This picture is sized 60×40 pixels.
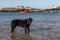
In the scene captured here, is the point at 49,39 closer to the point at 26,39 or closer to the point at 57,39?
the point at 57,39

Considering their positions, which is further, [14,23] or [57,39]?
[14,23]

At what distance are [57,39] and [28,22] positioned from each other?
108 inches

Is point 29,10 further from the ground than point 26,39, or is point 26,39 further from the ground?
point 29,10

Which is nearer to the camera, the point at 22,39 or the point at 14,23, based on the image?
the point at 22,39

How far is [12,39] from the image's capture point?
11.7 m

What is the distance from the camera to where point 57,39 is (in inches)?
460

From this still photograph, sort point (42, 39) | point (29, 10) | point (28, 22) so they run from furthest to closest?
point (28, 22), point (42, 39), point (29, 10)

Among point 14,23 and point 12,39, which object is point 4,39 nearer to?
point 12,39

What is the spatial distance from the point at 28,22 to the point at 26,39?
2.18m

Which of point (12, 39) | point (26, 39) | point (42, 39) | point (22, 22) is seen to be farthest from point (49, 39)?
point (22, 22)

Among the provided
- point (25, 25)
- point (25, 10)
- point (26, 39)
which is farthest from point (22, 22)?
point (25, 10)

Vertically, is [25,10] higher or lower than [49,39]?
higher

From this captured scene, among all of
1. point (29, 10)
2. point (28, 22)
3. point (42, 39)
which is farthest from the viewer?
point (28, 22)

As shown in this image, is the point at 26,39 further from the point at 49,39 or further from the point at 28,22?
the point at 28,22
